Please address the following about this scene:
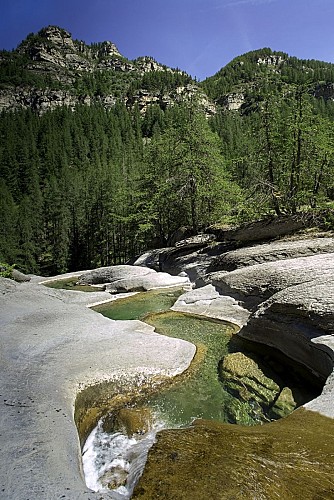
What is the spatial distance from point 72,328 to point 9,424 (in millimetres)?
5705

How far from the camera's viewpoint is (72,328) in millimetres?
11648

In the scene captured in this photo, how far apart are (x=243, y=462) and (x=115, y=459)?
8.96ft

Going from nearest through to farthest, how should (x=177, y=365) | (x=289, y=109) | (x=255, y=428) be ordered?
(x=255, y=428), (x=177, y=365), (x=289, y=109)

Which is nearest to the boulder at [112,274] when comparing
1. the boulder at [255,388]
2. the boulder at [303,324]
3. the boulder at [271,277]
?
the boulder at [271,277]

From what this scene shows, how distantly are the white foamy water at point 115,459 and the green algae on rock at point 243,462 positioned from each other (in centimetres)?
25

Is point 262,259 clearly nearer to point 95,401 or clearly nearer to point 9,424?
point 95,401

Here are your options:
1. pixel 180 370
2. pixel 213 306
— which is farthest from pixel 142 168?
pixel 180 370

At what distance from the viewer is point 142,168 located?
52.8 metres

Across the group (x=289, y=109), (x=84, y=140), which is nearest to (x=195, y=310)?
(x=289, y=109)

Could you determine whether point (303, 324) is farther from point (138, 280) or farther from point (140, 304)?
point (138, 280)

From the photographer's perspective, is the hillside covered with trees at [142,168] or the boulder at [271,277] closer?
the boulder at [271,277]

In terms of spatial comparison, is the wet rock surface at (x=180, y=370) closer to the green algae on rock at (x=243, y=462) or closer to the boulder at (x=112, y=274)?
the green algae on rock at (x=243, y=462)

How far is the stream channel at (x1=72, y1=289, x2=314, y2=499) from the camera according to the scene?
6117 mm

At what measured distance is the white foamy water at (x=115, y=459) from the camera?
221 inches
